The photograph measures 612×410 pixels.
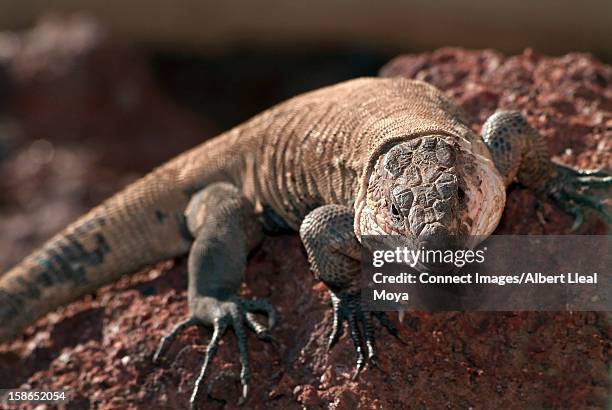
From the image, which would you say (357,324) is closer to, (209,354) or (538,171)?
(209,354)

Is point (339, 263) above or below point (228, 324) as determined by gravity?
above

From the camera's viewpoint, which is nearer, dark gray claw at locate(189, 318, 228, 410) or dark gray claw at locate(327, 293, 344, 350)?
dark gray claw at locate(327, 293, 344, 350)

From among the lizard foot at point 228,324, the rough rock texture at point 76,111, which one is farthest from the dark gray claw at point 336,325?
the rough rock texture at point 76,111

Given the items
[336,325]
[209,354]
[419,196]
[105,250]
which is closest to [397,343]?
[336,325]

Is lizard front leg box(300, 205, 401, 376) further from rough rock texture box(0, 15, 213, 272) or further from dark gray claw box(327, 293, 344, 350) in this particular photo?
rough rock texture box(0, 15, 213, 272)

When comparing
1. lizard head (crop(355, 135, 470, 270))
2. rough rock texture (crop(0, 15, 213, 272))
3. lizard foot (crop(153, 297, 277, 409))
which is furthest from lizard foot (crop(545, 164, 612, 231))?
rough rock texture (crop(0, 15, 213, 272))

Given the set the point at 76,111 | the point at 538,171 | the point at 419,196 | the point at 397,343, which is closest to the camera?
the point at 419,196

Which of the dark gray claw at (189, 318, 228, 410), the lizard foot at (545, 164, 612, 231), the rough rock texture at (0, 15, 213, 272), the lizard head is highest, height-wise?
the lizard head

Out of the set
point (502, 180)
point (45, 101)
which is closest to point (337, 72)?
point (45, 101)
